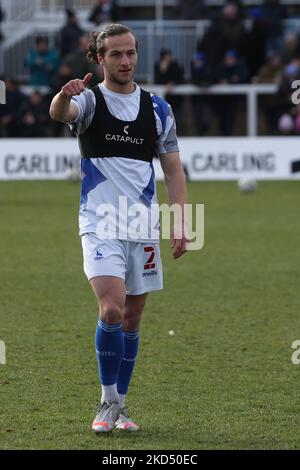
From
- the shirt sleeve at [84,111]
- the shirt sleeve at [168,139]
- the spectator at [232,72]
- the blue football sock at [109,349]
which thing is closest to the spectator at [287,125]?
the spectator at [232,72]

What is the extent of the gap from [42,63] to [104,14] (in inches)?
89.4

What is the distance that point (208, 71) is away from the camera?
25766 mm

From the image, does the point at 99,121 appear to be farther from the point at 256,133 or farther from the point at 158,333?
the point at 256,133

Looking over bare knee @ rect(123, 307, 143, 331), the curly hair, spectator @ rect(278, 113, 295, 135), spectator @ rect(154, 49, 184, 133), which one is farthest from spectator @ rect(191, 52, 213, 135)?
bare knee @ rect(123, 307, 143, 331)

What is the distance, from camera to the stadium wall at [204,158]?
71.9 ft

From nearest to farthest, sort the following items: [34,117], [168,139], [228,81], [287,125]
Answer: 1. [168,139]
2. [287,125]
3. [34,117]
4. [228,81]

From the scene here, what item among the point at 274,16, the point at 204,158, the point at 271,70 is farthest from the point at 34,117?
the point at 274,16

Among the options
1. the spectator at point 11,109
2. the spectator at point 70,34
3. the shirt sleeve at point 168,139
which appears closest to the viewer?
the shirt sleeve at point 168,139

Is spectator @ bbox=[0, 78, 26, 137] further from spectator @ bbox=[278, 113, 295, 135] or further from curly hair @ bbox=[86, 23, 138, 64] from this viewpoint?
curly hair @ bbox=[86, 23, 138, 64]

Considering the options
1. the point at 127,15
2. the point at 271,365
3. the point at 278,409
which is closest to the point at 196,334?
the point at 271,365

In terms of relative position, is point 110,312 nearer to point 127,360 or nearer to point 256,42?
point 127,360

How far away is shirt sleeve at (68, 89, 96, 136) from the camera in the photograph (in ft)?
19.8

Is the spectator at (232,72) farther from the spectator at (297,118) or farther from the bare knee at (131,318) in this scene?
the bare knee at (131,318)

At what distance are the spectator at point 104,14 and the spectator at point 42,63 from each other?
1.36 m
